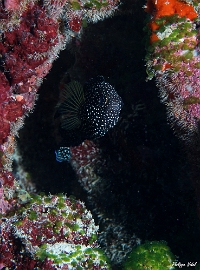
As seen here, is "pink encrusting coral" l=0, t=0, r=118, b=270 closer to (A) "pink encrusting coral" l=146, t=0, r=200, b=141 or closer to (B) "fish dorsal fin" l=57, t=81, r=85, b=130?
(B) "fish dorsal fin" l=57, t=81, r=85, b=130

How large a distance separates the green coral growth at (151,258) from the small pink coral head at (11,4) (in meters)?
3.95

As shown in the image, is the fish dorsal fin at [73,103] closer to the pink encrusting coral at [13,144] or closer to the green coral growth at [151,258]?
the pink encrusting coral at [13,144]

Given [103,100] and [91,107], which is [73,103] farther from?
[103,100]

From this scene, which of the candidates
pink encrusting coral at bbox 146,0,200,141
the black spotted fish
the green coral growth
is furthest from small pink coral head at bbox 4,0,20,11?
the green coral growth

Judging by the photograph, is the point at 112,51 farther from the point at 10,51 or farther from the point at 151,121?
the point at 10,51

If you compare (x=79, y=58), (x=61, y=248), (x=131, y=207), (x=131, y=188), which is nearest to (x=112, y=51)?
(x=79, y=58)

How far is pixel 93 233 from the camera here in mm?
4434

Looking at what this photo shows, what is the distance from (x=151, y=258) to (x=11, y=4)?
4.10m

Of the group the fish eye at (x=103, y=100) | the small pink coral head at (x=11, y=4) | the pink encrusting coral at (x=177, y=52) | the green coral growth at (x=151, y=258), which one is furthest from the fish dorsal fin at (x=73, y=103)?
the green coral growth at (x=151, y=258)

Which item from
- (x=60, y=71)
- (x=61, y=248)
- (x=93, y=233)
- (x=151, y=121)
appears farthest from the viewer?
(x=60, y=71)

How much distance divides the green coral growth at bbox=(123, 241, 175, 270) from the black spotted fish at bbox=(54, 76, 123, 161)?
215 cm

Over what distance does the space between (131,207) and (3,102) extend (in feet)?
11.1

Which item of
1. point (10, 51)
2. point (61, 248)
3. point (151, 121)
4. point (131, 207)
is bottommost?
point (61, 248)

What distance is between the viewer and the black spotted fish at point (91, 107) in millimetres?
4895
